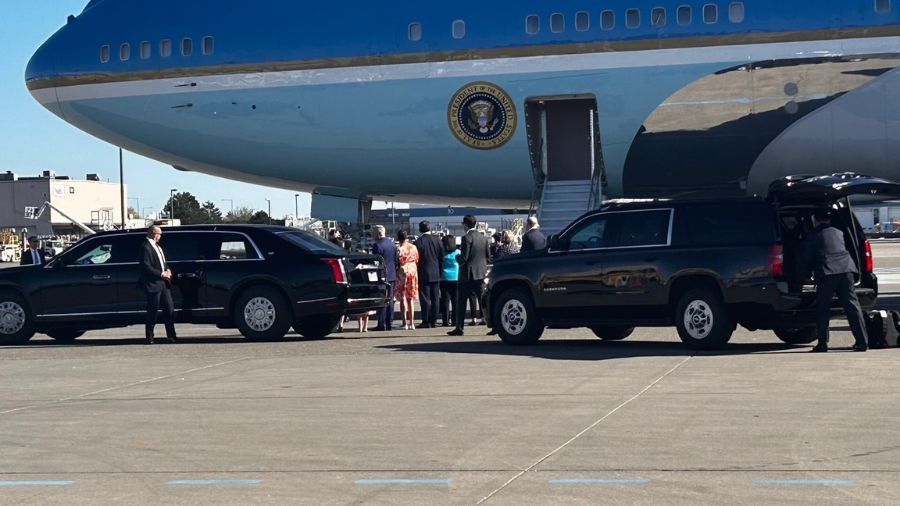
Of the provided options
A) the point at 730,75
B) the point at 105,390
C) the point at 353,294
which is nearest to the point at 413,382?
the point at 105,390

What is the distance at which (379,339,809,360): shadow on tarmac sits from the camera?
1477cm

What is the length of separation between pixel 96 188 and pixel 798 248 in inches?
4012

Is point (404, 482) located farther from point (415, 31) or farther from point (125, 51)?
point (125, 51)

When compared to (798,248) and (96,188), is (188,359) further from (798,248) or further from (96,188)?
(96,188)

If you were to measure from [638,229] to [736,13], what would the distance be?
223 inches

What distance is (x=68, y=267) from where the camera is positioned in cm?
1886

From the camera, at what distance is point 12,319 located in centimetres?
1884

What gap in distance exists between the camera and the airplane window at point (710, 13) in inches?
791

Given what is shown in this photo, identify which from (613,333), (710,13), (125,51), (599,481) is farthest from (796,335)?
(125,51)

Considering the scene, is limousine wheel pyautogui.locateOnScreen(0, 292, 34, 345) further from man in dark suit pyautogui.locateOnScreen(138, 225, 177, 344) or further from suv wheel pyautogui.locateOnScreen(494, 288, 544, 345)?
suv wheel pyautogui.locateOnScreen(494, 288, 544, 345)

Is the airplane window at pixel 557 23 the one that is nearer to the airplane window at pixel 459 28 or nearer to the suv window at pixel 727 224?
the airplane window at pixel 459 28

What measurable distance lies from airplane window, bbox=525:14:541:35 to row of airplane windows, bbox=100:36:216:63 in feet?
17.3

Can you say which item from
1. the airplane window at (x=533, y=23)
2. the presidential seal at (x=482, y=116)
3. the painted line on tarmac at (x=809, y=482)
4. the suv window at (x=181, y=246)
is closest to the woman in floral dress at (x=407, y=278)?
the presidential seal at (x=482, y=116)

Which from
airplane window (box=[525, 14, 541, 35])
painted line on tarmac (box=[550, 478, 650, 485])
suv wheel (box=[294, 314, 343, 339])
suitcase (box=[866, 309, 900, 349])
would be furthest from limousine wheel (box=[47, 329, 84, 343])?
painted line on tarmac (box=[550, 478, 650, 485])
